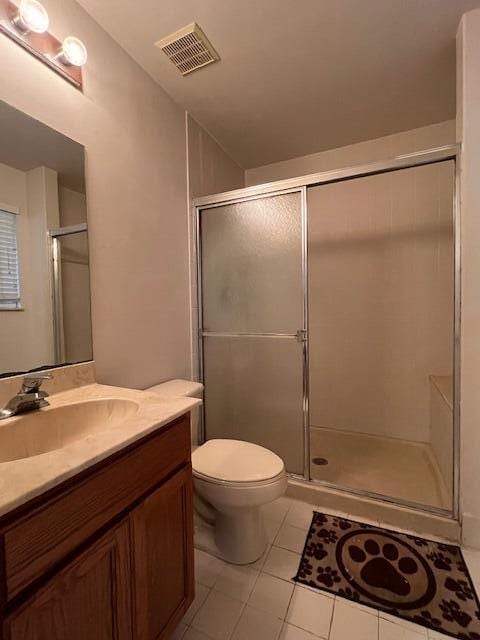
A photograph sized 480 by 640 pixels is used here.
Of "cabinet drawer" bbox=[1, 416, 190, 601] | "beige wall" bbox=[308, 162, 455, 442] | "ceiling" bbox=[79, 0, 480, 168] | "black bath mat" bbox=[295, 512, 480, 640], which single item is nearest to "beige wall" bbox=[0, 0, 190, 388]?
"ceiling" bbox=[79, 0, 480, 168]

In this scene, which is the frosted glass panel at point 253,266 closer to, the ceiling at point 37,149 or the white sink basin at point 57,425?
the ceiling at point 37,149

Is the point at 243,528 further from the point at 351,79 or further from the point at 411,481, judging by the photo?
the point at 351,79

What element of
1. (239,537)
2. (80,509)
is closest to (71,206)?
(80,509)

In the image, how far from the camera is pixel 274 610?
112cm

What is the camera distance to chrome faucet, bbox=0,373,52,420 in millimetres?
911

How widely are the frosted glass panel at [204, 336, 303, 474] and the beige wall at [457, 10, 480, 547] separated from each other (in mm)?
806

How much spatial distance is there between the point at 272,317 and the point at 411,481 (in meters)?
1.34

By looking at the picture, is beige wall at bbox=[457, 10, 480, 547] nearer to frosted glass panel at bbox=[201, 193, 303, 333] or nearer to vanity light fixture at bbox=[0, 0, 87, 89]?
frosted glass panel at bbox=[201, 193, 303, 333]

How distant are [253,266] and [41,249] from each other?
3.76ft

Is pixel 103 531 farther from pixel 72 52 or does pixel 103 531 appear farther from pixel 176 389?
pixel 72 52

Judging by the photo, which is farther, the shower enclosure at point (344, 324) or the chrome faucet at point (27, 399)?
the shower enclosure at point (344, 324)

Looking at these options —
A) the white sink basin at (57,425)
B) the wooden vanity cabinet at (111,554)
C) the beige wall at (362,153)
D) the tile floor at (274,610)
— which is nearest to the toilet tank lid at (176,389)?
the white sink basin at (57,425)

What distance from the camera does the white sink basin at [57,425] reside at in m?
0.88

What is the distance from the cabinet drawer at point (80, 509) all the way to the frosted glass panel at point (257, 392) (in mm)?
1054
